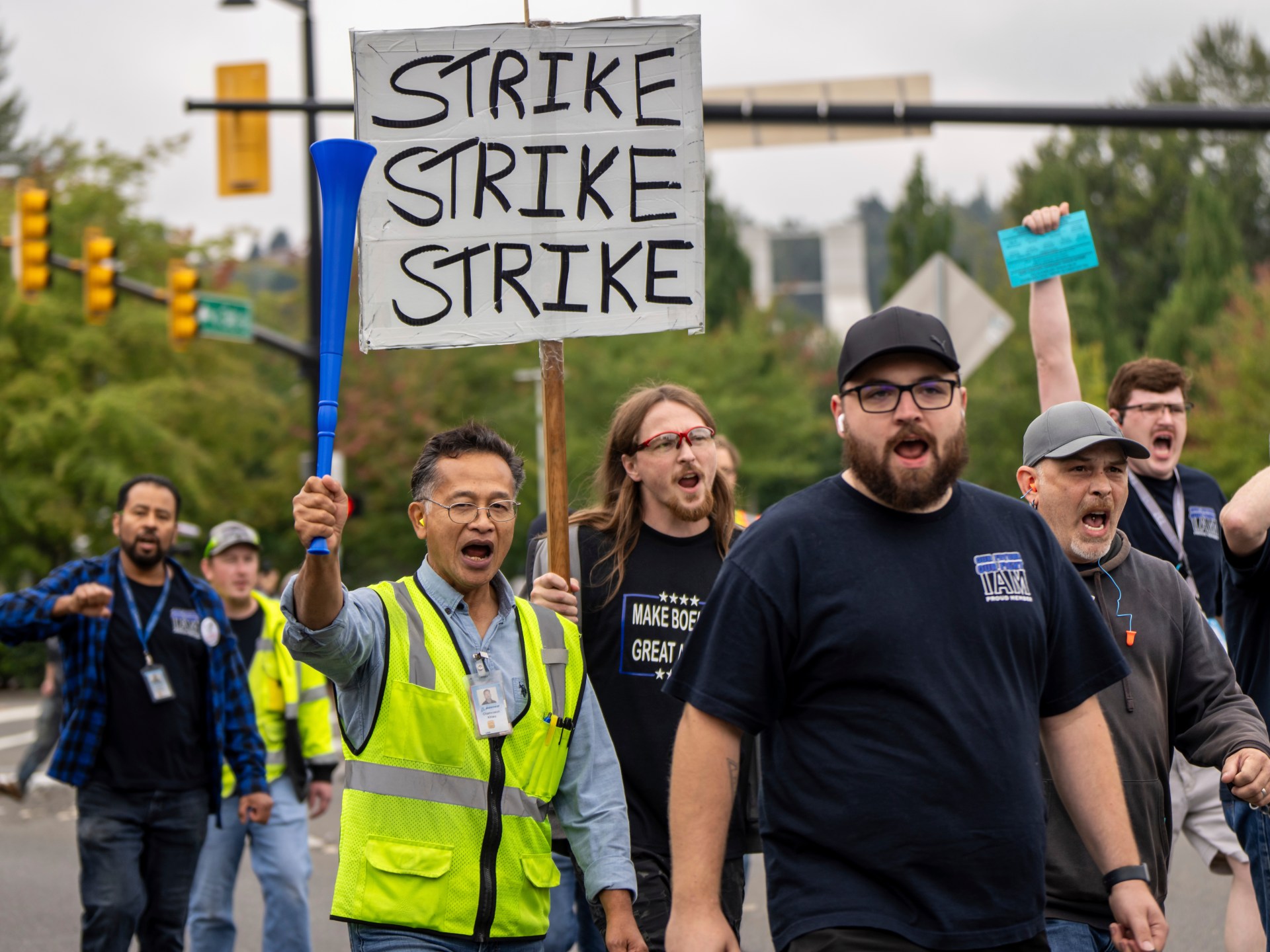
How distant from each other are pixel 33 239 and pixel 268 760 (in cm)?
996

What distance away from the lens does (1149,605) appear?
15.0 ft

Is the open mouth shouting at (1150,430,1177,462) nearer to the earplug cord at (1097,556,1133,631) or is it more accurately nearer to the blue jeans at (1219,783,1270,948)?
the blue jeans at (1219,783,1270,948)

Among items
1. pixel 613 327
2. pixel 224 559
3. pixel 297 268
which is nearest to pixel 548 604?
pixel 613 327

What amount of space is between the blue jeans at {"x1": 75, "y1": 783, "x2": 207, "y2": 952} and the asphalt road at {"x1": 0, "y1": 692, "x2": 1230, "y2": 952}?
201 centimetres

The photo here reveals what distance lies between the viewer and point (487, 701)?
13.4 ft

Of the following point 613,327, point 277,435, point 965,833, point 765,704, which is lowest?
point 965,833

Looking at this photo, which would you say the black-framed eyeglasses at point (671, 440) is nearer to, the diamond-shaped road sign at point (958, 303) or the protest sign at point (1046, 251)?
the protest sign at point (1046, 251)

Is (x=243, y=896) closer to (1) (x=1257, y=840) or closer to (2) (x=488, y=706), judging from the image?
(2) (x=488, y=706)

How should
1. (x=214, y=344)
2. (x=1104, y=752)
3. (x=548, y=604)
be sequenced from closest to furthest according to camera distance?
1. (x=1104, y=752)
2. (x=548, y=604)
3. (x=214, y=344)

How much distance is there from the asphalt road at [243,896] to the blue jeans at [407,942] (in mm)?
4441

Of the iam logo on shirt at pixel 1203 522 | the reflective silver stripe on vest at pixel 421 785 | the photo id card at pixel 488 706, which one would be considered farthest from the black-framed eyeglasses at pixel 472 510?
the iam logo on shirt at pixel 1203 522

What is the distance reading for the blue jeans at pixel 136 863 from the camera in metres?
6.46

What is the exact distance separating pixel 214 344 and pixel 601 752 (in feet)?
95.0

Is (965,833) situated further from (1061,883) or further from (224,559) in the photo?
(224,559)
